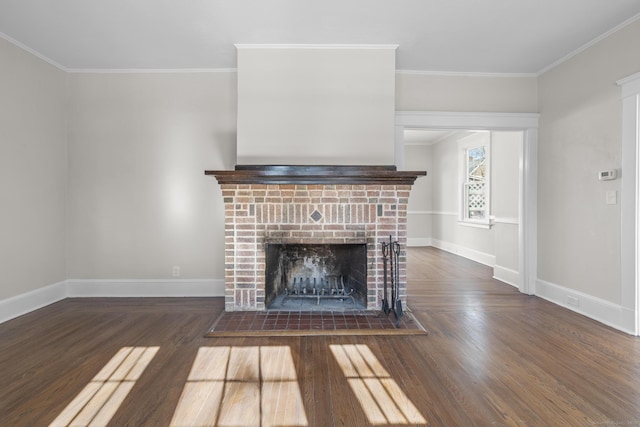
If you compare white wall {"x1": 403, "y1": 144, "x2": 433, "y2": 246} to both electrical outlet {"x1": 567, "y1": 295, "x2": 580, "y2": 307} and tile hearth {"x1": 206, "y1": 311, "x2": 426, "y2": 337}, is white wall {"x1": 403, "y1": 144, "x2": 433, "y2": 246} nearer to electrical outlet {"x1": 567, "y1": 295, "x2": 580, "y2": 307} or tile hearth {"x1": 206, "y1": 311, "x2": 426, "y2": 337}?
electrical outlet {"x1": 567, "y1": 295, "x2": 580, "y2": 307}

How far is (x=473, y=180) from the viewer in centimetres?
679

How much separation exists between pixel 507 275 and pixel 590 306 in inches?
51.8

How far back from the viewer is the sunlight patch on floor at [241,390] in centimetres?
162

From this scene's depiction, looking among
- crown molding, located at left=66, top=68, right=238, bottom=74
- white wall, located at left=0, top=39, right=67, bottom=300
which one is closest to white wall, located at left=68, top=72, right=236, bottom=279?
crown molding, located at left=66, top=68, right=238, bottom=74

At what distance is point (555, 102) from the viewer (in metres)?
3.62

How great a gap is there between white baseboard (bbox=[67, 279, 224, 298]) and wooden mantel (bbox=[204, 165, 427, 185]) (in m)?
1.43

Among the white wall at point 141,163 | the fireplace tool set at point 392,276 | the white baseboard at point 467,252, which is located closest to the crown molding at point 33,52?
the white wall at point 141,163

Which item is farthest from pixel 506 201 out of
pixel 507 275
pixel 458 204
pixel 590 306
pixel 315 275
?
pixel 315 275

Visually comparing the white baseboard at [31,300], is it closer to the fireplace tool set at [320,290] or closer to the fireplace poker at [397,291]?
the fireplace tool set at [320,290]

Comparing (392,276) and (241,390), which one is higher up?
(392,276)

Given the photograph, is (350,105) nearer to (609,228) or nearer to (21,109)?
(609,228)

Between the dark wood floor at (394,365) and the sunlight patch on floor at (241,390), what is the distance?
34mm

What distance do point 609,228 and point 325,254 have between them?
266 centimetres

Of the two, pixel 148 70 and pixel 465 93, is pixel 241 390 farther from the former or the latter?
pixel 465 93
